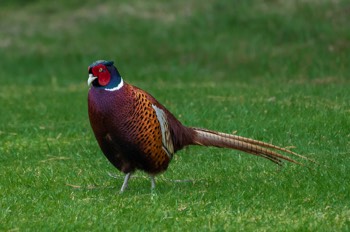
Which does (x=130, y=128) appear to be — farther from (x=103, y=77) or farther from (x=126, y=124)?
(x=103, y=77)

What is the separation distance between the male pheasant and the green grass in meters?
0.27

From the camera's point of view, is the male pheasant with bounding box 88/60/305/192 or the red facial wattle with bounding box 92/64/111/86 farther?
the red facial wattle with bounding box 92/64/111/86

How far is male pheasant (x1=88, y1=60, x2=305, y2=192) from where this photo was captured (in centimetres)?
759

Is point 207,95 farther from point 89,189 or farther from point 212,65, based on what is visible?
point 89,189

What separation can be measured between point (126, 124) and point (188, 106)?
477 centimetres

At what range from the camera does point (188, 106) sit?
40.4ft

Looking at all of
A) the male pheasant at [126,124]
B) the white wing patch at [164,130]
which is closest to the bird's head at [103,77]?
the male pheasant at [126,124]

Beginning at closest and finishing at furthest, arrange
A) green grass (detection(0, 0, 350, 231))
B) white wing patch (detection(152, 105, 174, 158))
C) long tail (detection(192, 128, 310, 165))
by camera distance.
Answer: green grass (detection(0, 0, 350, 231)) < white wing patch (detection(152, 105, 174, 158)) < long tail (detection(192, 128, 310, 165))

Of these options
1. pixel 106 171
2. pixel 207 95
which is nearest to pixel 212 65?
pixel 207 95

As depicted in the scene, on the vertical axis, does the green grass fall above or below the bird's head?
below

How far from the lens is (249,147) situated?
8000 millimetres

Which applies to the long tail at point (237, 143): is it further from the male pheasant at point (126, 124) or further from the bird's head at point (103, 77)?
the bird's head at point (103, 77)

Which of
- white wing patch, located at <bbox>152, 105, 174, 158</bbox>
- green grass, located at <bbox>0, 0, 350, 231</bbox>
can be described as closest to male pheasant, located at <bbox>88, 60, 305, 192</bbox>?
white wing patch, located at <bbox>152, 105, 174, 158</bbox>

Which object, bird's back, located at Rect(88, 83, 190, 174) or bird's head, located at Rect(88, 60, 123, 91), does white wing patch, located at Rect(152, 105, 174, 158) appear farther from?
bird's head, located at Rect(88, 60, 123, 91)
